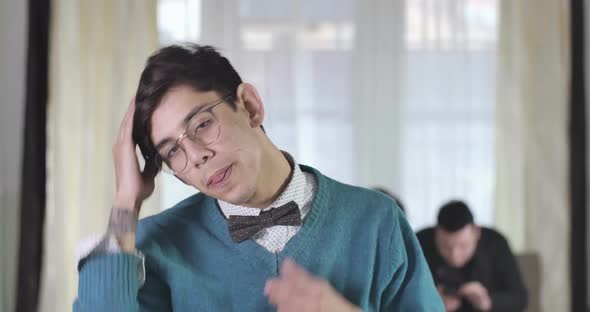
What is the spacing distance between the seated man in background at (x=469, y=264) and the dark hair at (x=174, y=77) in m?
1.84

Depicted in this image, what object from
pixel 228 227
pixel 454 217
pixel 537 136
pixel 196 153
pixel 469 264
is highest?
pixel 196 153

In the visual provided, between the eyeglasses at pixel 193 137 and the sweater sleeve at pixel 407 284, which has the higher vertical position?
the eyeglasses at pixel 193 137

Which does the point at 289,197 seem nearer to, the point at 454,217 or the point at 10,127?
the point at 454,217

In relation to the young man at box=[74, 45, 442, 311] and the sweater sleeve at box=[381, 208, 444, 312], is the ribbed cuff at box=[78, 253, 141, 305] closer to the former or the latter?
the young man at box=[74, 45, 442, 311]

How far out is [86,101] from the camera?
3586 millimetres

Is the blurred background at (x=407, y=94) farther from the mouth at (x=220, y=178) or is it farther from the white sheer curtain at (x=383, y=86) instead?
the mouth at (x=220, y=178)

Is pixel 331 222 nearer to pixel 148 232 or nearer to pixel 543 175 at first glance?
pixel 148 232

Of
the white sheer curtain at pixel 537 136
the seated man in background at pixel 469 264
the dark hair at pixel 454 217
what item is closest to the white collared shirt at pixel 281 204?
the seated man in background at pixel 469 264

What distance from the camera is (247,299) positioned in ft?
3.36

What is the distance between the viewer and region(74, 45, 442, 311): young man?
3.19ft

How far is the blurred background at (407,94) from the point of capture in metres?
3.59

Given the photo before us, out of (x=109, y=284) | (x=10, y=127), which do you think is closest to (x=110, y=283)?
(x=109, y=284)

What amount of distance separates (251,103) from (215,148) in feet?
0.29

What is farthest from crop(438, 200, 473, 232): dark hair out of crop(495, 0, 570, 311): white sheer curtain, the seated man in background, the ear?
the ear
